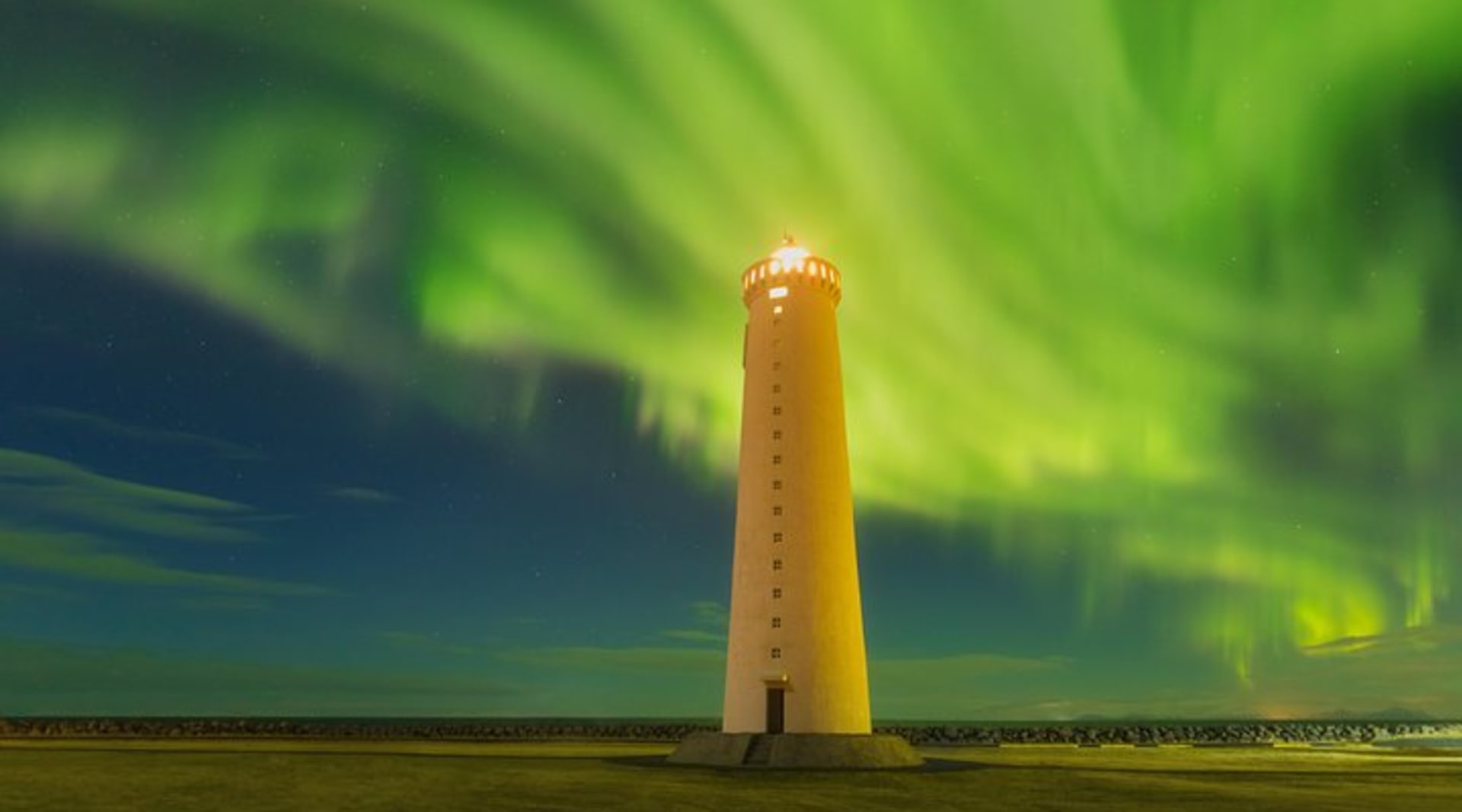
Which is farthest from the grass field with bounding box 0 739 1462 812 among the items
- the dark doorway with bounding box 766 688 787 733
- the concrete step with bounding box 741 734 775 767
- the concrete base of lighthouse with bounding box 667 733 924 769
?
the dark doorway with bounding box 766 688 787 733

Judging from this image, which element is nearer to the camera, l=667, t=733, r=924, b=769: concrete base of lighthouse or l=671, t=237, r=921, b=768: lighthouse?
l=667, t=733, r=924, b=769: concrete base of lighthouse

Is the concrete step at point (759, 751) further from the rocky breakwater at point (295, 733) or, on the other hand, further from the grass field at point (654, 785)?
the rocky breakwater at point (295, 733)

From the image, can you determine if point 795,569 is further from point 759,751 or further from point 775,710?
point 759,751

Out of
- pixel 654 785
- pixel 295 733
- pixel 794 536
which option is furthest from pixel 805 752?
pixel 295 733

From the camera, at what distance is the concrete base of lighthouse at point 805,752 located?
33594 mm

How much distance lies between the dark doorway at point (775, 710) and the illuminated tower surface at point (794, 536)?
4 centimetres

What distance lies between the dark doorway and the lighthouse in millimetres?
38

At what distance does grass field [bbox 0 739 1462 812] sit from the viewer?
2109 centimetres

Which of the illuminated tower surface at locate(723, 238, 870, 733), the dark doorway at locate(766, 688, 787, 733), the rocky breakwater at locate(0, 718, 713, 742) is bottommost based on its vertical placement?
the rocky breakwater at locate(0, 718, 713, 742)

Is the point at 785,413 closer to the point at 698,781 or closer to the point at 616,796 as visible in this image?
the point at 698,781

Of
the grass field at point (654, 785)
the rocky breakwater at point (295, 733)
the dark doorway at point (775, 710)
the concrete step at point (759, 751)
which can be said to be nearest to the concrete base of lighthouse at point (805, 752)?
the concrete step at point (759, 751)

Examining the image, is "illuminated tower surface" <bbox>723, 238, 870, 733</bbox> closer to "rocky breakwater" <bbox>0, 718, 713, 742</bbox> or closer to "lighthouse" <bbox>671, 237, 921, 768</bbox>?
"lighthouse" <bbox>671, 237, 921, 768</bbox>

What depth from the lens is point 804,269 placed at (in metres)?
38.5

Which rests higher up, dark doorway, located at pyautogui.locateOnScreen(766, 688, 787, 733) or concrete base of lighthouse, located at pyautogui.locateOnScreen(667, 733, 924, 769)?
dark doorway, located at pyautogui.locateOnScreen(766, 688, 787, 733)
